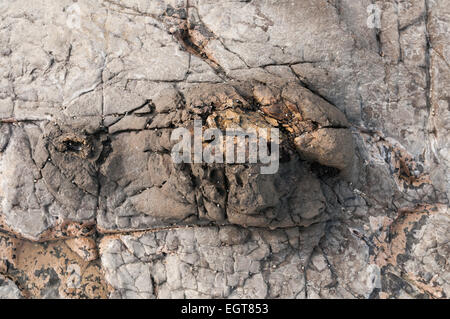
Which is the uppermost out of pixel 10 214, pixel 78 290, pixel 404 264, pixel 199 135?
pixel 199 135

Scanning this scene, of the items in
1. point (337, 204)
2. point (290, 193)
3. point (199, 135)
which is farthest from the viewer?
point (337, 204)

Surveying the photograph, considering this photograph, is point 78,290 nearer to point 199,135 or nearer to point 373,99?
point 199,135

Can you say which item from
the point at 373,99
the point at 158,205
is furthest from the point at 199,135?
the point at 373,99

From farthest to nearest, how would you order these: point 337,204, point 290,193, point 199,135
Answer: point 337,204
point 290,193
point 199,135

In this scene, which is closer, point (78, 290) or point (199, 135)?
point (199, 135)

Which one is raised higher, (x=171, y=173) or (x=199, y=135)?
(x=199, y=135)
